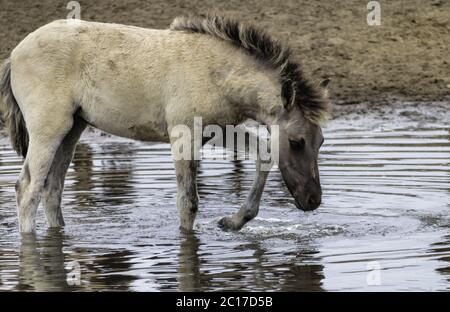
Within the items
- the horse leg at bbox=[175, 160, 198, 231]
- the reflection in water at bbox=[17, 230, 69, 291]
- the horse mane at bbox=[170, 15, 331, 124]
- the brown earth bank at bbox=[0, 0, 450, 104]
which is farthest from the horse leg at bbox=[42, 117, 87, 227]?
the brown earth bank at bbox=[0, 0, 450, 104]

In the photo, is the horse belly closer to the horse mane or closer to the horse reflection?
the horse mane

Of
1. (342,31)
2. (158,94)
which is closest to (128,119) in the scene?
(158,94)

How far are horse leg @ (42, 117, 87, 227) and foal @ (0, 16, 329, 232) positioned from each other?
11 mm

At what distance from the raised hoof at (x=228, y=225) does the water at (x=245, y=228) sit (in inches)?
4.3

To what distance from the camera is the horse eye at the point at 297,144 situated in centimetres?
951

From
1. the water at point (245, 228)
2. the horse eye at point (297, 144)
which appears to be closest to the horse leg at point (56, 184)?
the water at point (245, 228)

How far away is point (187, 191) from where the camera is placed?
10.0m

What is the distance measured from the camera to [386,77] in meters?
17.2

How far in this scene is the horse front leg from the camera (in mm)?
10055

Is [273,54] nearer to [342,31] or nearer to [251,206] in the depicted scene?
[251,206]

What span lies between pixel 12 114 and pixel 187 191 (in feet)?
5.64

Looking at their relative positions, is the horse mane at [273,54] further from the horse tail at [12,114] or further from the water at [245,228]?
the horse tail at [12,114]
